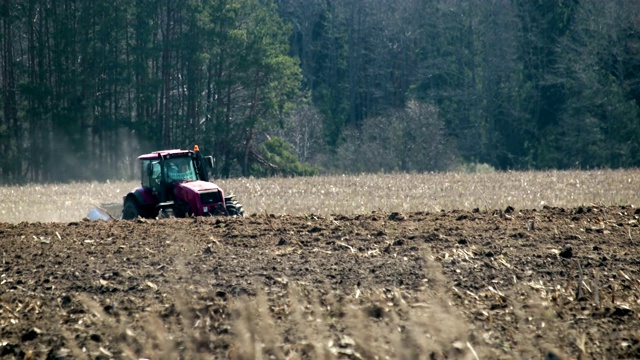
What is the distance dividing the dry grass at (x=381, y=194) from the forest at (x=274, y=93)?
7971 mm

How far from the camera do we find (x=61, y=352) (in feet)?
24.3

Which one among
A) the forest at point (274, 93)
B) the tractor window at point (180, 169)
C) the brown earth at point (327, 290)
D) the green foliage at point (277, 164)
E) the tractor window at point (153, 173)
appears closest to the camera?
the brown earth at point (327, 290)

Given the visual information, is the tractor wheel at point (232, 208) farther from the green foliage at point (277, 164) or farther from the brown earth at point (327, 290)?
the green foliage at point (277, 164)

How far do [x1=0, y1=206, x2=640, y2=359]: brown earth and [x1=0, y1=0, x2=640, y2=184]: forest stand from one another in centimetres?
2564

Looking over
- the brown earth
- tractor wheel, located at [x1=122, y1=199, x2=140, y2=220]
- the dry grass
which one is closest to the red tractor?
tractor wheel, located at [x1=122, y1=199, x2=140, y2=220]

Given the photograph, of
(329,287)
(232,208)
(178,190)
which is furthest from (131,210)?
(329,287)

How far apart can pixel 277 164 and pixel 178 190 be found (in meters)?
28.1

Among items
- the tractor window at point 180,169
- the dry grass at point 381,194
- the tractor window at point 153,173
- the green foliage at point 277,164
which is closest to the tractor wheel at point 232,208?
the tractor window at point 180,169

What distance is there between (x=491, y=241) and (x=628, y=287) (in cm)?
334

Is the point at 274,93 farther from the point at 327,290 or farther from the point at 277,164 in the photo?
the point at 327,290

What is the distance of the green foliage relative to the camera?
146 ft

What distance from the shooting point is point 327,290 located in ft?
30.4

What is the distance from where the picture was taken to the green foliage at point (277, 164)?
44.6m

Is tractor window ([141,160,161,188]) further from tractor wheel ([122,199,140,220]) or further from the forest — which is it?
the forest
